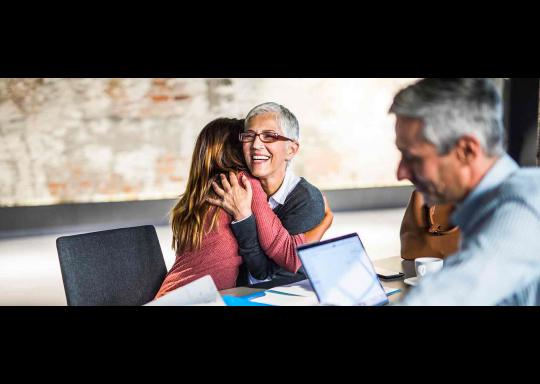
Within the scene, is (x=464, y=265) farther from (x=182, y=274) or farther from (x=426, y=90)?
(x=182, y=274)

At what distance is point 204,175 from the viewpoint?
2156 mm

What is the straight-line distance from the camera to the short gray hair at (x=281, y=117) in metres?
2.25

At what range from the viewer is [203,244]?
2.10 meters

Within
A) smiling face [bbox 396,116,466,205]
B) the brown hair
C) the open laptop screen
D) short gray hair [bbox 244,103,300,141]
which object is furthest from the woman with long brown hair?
smiling face [bbox 396,116,466,205]

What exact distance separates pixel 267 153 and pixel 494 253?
1433 mm

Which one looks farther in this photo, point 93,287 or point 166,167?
point 166,167

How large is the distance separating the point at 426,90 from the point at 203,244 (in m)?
1.31

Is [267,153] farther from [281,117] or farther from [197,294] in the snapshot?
[197,294]

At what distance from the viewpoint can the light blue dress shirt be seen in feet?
2.88

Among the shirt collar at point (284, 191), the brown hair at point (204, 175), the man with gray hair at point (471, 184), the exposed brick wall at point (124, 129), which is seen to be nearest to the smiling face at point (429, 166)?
the man with gray hair at point (471, 184)

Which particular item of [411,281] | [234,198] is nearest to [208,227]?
[234,198]

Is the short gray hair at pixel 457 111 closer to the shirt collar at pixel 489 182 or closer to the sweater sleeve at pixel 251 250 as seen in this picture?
the shirt collar at pixel 489 182

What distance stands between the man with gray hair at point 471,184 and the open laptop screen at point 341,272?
2.14 ft
